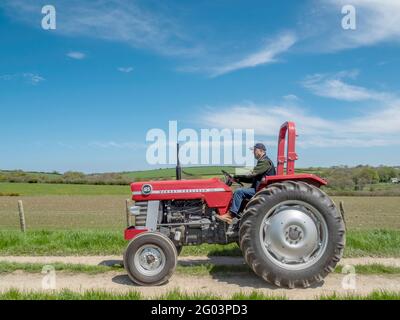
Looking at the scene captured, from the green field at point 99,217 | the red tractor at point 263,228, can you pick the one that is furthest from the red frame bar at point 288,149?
the green field at point 99,217

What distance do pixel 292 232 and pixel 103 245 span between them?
4.54 m

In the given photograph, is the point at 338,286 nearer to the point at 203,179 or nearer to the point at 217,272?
the point at 217,272

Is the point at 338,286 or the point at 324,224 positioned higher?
the point at 324,224

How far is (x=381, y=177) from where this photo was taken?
36.6 meters

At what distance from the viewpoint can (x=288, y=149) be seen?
604cm

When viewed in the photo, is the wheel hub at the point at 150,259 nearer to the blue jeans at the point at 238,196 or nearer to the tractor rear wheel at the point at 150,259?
the tractor rear wheel at the point at 150,259

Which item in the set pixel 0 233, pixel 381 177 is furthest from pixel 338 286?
pixel 381 177

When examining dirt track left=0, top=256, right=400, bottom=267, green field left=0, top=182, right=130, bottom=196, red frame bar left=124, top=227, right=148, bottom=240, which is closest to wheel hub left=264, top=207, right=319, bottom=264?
dirt track left=0, top=256, right=400, bottom=267

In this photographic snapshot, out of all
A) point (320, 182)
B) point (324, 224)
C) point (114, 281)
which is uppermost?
point (320, 182)

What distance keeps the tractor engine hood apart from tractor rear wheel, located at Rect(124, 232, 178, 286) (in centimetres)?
73

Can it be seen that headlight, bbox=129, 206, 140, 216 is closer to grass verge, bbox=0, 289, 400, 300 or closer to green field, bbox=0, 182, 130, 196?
grass verge, bbox=0, 289, 400, 300
